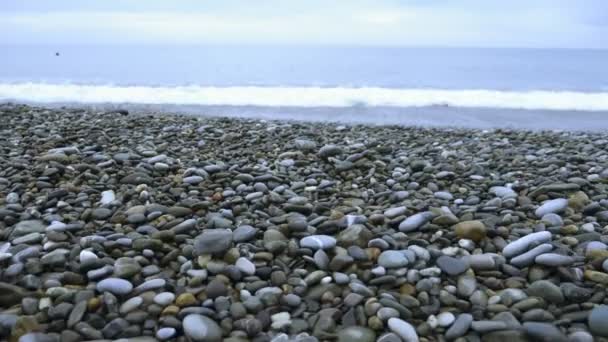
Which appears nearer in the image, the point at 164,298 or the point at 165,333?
the point at 165,333

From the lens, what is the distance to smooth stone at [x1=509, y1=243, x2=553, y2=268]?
2166mm

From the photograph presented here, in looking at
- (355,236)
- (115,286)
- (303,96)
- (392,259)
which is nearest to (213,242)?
(115,286)

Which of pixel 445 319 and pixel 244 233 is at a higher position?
pixel 244 233

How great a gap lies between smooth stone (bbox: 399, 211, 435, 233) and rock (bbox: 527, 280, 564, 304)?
678mm

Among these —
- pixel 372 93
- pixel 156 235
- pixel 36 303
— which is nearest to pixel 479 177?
pixel 156 235

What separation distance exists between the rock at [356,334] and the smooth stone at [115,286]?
35.5 inches

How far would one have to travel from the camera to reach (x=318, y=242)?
233 cm

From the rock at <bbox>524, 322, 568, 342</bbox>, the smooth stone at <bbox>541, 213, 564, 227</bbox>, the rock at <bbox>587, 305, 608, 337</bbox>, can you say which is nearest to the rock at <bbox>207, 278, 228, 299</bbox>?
the rock at <bbox>524, 322, 568, 342</bbox>

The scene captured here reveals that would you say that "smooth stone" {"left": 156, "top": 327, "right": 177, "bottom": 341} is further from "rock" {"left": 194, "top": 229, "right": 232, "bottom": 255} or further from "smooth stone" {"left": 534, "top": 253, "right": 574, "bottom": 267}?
"smooth stone" {"left": 534, "top": 253, "right": 574, "bottom": 267}

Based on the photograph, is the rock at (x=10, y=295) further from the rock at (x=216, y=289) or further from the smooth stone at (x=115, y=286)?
the rock at (x=216, y=289)

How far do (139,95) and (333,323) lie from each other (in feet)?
39.1

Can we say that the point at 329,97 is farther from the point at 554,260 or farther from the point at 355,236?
the point at 554,260

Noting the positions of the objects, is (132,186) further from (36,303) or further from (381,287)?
(381,287)

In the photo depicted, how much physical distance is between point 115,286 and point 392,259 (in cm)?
122
